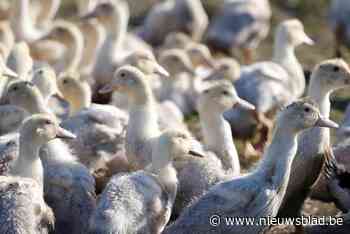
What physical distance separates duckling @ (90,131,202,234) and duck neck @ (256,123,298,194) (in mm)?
593

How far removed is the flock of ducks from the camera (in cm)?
647

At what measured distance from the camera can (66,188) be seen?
266 inches

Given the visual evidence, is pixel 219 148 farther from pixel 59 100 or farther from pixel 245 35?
pixel 245 35

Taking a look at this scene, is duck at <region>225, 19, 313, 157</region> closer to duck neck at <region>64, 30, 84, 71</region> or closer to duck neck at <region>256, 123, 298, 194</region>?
duck neck at <region>64, 30, 84, 71</region>

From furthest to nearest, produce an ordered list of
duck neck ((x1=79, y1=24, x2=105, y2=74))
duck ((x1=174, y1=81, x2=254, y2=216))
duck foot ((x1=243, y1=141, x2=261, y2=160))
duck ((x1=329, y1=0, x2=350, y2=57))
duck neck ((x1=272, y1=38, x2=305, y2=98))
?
duck ((x1=329, y1=0, x2=350, y2=57)), duck neck ((x1=79, y1=24, x2=105, y2=74)), duck neck ((x1=272, y1=38, x2=305, y2=98)), duck foot ((x1=243, y1=141, x2=261, y2=160)), duck ((x1=174, y1=81, x2=254, y2=216))

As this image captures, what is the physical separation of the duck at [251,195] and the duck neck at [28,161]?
0.89 meters

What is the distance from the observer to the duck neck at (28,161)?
6656 mm

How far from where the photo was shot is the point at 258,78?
9859 mm

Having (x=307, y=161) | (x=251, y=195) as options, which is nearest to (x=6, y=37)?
(x=307, y=161)

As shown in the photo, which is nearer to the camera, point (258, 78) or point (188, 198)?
point (188, 198)

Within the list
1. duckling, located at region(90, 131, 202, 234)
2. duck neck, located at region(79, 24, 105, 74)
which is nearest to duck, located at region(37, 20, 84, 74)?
duck neck, located at region(79, 24, 105, 74)

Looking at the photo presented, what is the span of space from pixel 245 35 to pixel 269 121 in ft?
8.95

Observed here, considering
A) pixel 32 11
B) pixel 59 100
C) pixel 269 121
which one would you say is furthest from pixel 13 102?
pixel 32 11

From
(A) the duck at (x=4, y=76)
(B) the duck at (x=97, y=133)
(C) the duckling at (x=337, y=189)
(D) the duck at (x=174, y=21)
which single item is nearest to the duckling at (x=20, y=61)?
(A) the duck at (x=4, y=76)
